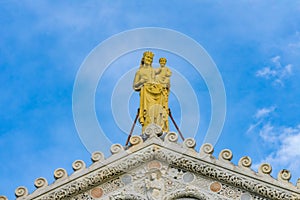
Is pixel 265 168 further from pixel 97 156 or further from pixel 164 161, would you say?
pixel 97 156

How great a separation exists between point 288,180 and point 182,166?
8.19ft

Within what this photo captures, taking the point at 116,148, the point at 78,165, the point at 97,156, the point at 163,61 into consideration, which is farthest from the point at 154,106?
the point at 78,165

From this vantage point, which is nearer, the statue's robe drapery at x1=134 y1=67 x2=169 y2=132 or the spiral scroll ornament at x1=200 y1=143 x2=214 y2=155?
the spiral scroll ornament at x1=200 y1=143 x2=214 y2=155

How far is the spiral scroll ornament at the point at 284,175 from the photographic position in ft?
77.6

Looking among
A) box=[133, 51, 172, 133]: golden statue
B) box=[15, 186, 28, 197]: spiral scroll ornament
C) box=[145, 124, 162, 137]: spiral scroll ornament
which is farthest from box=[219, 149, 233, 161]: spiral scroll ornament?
box=[15, 186, 28, 197]: spiral scroll ornament

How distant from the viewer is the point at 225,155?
2433 cm

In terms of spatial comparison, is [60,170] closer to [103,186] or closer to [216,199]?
[103,186]

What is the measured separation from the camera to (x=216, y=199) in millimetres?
23844

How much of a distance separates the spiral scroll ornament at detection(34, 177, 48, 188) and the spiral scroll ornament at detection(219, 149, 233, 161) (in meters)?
4.11

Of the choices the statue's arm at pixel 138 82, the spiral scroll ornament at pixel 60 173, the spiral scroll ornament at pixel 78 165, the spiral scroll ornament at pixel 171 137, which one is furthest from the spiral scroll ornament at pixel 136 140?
the statue's arm at pixel 138 82

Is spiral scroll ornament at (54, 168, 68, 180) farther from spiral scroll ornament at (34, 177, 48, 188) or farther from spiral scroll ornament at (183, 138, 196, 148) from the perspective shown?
spiral scroll ornament at (183, 138, 196, 148)

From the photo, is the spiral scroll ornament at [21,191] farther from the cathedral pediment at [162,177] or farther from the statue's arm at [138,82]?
the statue's arm at [138,82]

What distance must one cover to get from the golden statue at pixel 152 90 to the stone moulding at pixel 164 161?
2.14 meters

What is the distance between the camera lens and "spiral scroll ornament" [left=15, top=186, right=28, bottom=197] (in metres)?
24.2
